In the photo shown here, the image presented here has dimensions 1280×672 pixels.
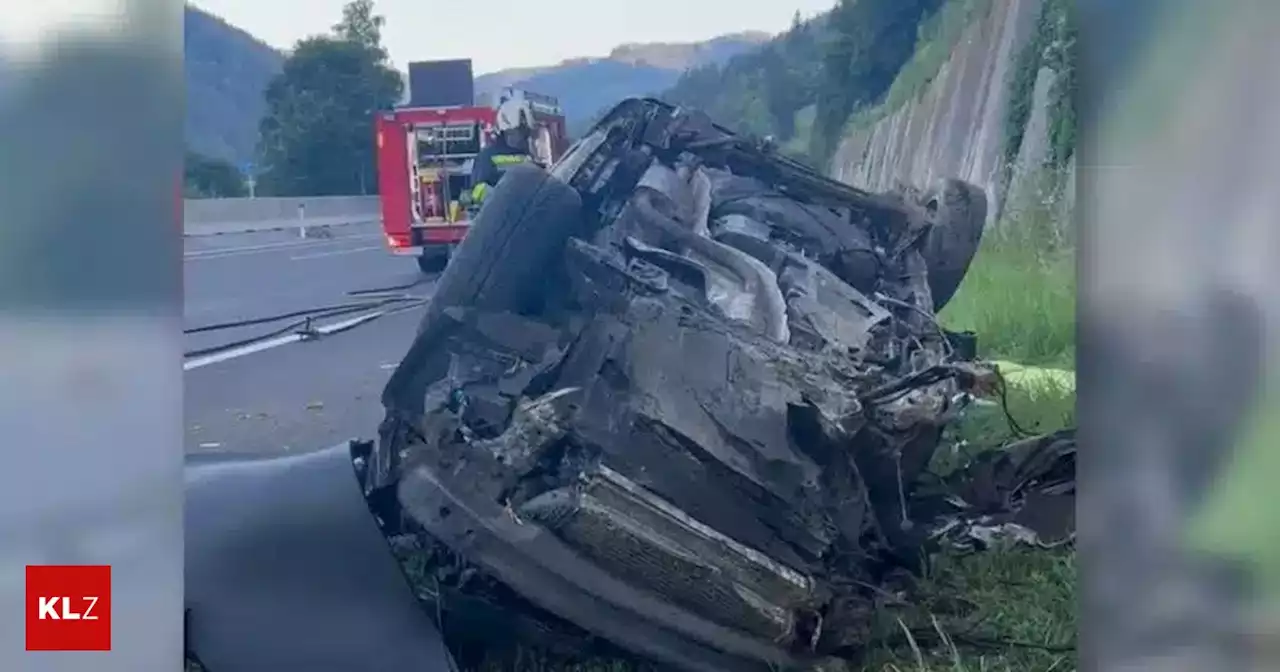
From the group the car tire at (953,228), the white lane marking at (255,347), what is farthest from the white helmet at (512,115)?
the car tire at (953,228)

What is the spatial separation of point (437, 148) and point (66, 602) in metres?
1.16

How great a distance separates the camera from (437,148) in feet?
9.50

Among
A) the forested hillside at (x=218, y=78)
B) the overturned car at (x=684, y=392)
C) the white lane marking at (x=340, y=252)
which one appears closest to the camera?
the overturned car at (x=684, y=392)

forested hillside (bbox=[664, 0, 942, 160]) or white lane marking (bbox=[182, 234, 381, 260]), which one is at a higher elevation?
forested hillside (bbox=[664, 0, 942, 160])

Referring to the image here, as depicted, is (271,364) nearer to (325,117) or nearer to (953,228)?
(325,117)

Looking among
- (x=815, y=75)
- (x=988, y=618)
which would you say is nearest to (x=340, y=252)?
(x=815, y=75)

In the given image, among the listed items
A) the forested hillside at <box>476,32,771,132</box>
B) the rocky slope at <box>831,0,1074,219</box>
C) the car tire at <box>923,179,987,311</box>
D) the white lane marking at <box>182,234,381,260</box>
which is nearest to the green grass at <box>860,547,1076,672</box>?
the car tire at <box>923,179,987,311</box>

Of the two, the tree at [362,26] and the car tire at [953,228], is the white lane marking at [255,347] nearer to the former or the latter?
the tree at [362,26]

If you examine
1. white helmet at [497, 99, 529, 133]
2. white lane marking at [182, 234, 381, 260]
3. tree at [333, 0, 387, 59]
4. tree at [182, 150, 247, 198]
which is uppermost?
tree at [333, 0, 387, 59]

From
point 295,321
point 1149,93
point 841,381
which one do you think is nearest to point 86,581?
point 295,321

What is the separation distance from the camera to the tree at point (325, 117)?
284 cm

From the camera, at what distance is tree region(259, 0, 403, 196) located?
9.31ft

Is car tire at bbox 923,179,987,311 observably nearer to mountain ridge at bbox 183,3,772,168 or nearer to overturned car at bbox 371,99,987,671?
overturned car at bbox 371,99,987,671

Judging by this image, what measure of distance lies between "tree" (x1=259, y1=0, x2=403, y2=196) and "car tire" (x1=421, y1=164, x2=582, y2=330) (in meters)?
0.30
